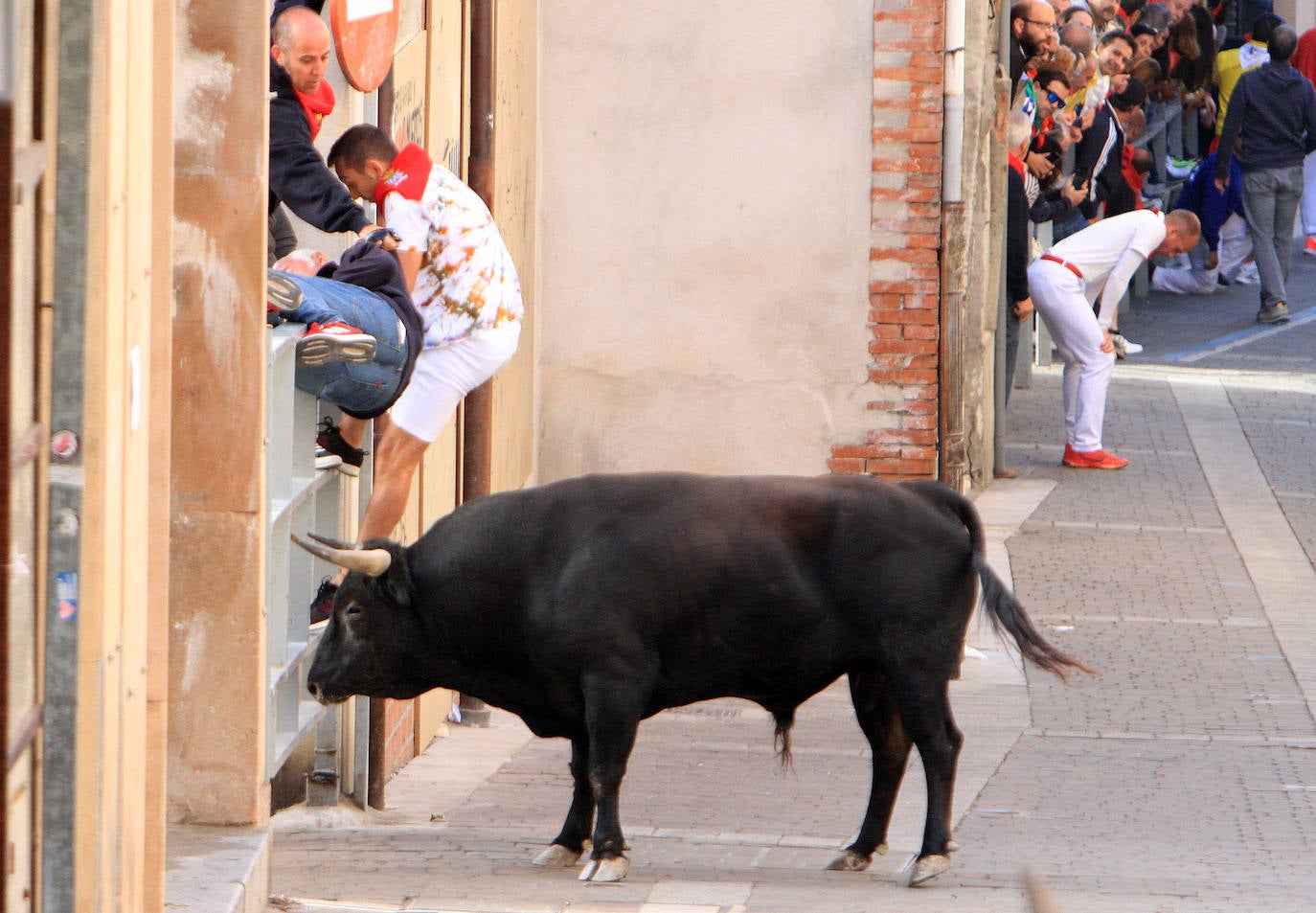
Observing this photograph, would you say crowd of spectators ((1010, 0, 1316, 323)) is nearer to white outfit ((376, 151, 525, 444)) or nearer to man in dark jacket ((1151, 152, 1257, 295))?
man in dark jacket ((1151, 152, 1257, 295))

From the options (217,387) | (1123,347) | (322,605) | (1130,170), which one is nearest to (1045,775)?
(322,605)

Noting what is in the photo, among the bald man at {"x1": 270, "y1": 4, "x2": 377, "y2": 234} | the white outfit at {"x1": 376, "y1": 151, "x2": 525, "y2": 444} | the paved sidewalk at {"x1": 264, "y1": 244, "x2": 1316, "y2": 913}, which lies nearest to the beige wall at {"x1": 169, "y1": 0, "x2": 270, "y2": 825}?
the paved sidewalk at {"x1": 264, "y1": 244, "x2": 1316, "y2": 913}

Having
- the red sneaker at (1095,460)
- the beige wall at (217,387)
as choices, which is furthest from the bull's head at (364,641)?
the red sneaker at (1095,460)

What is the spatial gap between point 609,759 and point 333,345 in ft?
5.11

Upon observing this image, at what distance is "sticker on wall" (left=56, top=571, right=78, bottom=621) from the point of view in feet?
12.5

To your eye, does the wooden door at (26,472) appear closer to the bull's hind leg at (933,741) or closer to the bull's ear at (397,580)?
the bull's ear at (397,580)

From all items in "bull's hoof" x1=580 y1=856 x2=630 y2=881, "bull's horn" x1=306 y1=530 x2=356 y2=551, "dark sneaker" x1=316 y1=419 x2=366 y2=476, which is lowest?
"bull's hoof" x1=580 y1=856 x2=630 y2=881

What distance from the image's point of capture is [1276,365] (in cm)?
1831

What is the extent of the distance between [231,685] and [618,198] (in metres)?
7.41

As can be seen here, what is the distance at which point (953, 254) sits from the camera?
12.5 metres

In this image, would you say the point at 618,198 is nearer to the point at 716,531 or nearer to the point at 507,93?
the point at 507,93

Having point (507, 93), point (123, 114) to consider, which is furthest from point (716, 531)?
point (507, 93)

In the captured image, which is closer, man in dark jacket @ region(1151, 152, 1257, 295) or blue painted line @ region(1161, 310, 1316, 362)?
blue painted line @ region(1161, 310, 1316, 362)

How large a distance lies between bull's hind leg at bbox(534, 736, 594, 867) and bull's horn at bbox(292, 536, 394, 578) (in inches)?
35.7
